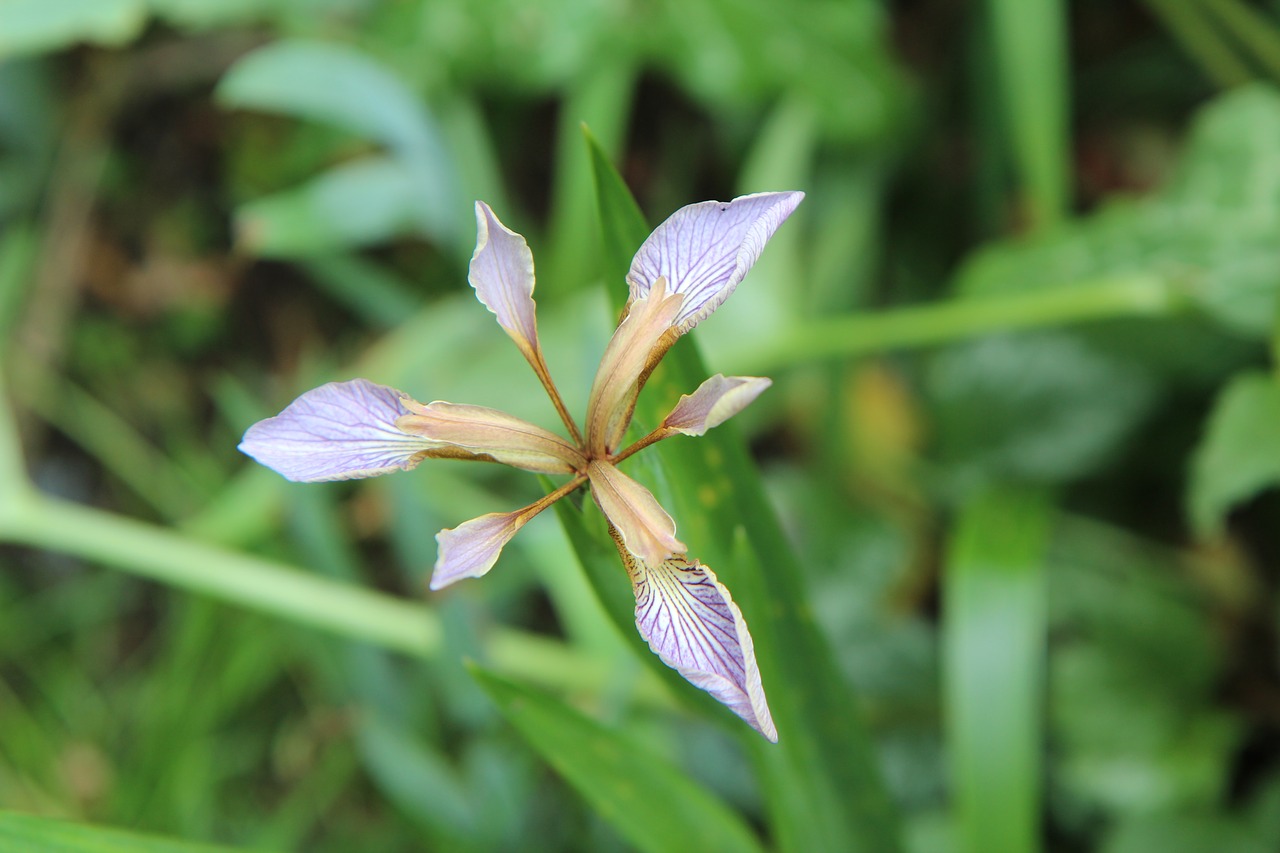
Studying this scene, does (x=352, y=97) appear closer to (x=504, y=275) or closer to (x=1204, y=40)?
(x=504, y=275)

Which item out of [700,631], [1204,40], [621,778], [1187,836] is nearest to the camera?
[700,631]

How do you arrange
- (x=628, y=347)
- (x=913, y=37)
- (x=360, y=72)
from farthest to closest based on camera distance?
(x=913, y=37)
(x=360, y=72)
(x=628, y=347)

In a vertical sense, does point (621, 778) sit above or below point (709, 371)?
below

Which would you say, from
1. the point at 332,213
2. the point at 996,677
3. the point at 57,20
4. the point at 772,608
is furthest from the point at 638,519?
the point at 57,20

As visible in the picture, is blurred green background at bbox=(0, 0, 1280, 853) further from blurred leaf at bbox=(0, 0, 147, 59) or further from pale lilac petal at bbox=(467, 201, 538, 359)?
pale lilac petal at bbox=(467, 201, 538, 359)

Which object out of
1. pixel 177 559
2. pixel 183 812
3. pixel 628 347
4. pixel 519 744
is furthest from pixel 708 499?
pixel 183 812

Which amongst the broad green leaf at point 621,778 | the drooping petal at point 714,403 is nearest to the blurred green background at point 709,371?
the broad green leaf at point 621,778

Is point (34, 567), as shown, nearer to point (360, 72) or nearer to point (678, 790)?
point (360, 72)
